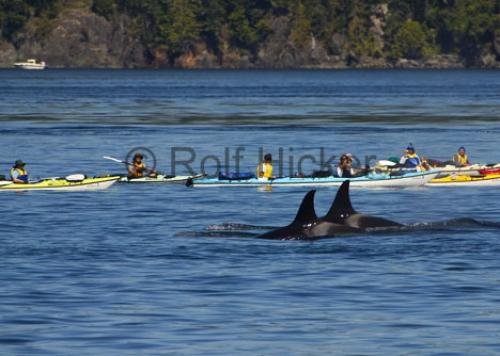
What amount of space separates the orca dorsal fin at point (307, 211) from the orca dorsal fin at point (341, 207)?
0.56 m

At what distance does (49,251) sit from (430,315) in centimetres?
1233

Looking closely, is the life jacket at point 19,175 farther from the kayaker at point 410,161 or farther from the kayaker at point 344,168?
the kayaker at point 410,161

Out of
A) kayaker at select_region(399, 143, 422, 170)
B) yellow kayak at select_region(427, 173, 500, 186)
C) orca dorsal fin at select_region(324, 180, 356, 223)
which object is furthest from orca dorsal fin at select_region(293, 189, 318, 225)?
kayaker at select_region(399, 143, 422, 170)

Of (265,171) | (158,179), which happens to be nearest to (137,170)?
(158,179)

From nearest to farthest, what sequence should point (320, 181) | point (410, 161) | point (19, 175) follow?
point (19, 175) < point (320, 181) < point (410, 161)

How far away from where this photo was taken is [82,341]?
85.2ft

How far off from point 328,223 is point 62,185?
67.7 feet

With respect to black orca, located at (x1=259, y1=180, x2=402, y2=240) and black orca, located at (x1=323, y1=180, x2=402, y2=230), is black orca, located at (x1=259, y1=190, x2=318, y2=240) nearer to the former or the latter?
black orca, located at (x1=259, y1=180, x2=402, y2=240)

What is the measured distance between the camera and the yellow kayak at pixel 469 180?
59344mm

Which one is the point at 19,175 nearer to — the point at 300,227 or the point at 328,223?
the point at 328,223

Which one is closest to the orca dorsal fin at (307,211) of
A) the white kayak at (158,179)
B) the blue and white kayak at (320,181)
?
the blue and white kayak at (320,181)

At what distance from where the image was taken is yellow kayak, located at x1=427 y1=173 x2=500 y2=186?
5934 cm

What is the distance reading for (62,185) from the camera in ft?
188

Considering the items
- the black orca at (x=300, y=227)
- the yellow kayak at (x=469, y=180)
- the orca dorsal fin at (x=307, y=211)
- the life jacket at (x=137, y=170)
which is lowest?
the yellow kayak at (x=469, y=180)
